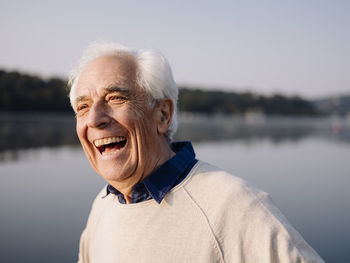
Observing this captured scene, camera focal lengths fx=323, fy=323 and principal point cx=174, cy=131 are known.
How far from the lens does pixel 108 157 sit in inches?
69.3

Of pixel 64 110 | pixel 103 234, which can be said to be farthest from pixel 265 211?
pixel 64 110

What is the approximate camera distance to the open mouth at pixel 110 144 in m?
1.75

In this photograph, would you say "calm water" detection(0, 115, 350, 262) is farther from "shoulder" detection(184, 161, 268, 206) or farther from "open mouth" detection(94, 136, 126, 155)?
"shoulder" detection(184, 161, 268, 206)

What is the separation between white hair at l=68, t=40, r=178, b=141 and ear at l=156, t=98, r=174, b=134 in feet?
0.10

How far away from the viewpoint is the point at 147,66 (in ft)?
5.65

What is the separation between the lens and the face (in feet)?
5.59

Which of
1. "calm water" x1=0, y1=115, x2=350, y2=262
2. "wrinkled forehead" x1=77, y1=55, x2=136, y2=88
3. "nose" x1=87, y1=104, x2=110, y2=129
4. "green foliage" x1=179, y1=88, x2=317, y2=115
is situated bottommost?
"green foliage" x1=179, y1=88, x2=317, y2=115

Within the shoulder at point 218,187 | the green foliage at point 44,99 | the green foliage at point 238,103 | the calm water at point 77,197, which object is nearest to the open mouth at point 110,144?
the shoulder at point 218,187

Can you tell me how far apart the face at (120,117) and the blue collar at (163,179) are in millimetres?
83

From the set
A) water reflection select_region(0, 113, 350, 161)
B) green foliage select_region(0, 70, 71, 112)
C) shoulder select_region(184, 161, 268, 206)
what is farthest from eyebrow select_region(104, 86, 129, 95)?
green foliage select_region(0, 70, 71, 112)

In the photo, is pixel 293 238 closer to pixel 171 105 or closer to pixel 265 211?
pixel 265 211

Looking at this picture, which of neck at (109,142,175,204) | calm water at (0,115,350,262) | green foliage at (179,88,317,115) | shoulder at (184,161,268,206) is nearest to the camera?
shoulder at (184,161,268,206)

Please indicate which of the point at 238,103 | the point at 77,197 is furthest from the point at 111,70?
the point at 238,103

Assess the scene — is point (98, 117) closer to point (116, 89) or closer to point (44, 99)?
point (116, 89)
